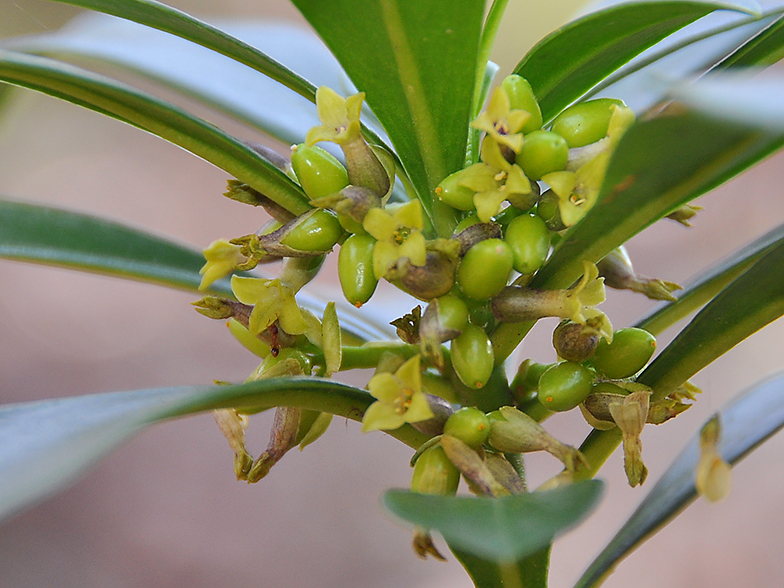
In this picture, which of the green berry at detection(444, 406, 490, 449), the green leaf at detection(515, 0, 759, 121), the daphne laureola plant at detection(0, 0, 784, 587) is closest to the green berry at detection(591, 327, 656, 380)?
the daphne laureola plant at detection(0, 0, 784, 587)

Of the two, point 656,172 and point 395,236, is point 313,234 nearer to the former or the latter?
point 395,236

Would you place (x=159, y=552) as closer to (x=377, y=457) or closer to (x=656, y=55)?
(x=377, y=457)

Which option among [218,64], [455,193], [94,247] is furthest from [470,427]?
[218,64]

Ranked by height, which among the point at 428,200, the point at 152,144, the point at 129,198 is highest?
the point at 152,144

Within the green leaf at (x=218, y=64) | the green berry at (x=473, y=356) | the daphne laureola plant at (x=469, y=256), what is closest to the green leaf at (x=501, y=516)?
the daphne laureola plant at (x=469, y=256)

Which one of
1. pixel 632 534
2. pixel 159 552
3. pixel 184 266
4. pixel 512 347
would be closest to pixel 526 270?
pixel 512 347

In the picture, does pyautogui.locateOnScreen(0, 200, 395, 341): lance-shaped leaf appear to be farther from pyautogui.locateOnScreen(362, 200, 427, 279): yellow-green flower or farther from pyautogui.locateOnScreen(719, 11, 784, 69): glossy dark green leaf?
pyautogui.locateOnScreen(719, 11, 784, 69): glossy dark green leaf
